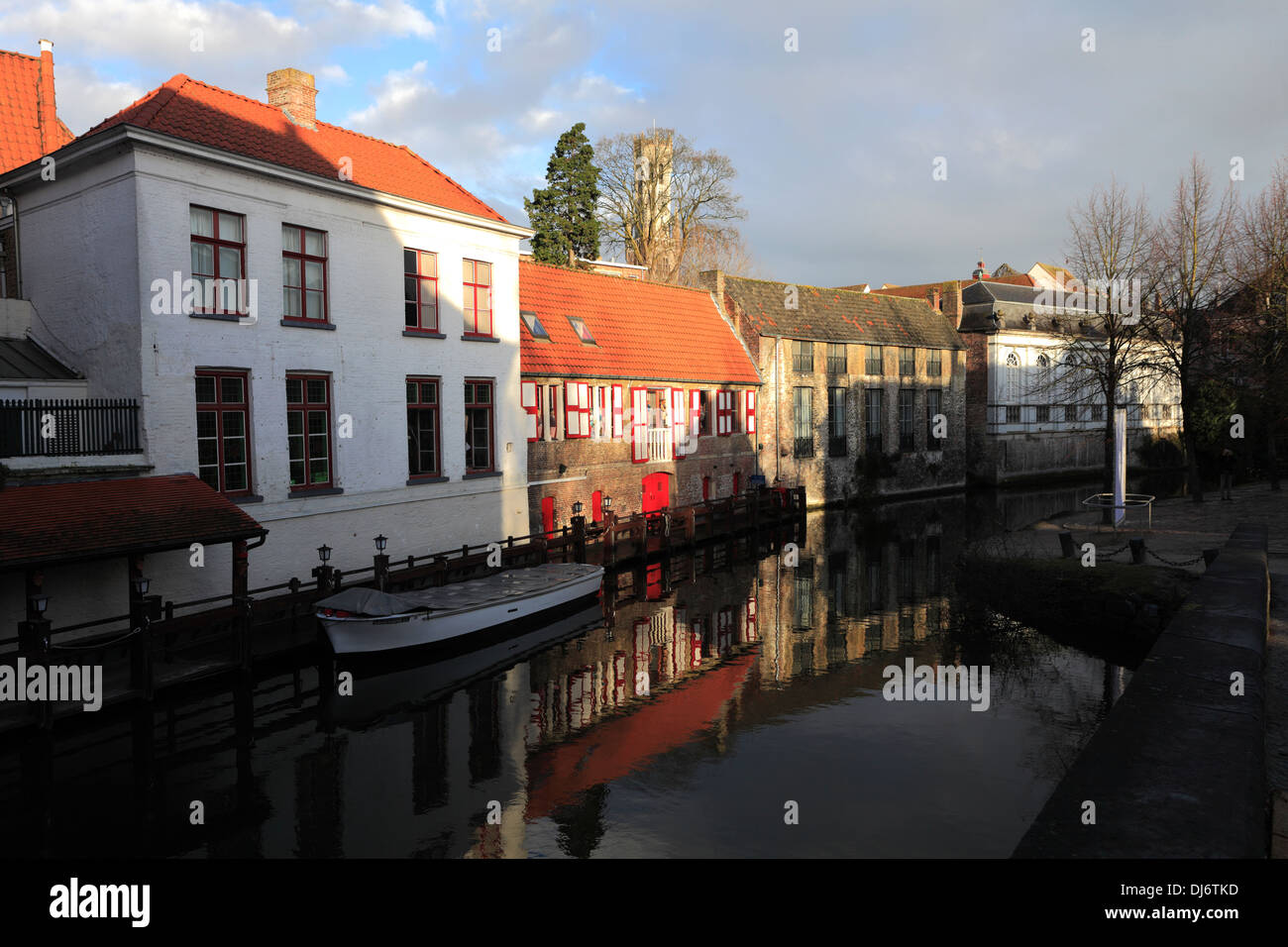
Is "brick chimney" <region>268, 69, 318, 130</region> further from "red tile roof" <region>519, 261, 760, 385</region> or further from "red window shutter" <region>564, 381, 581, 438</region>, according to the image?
"red window shutter" <region>564, 381, 581, 438</region>

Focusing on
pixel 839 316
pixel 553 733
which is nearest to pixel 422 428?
pixel 553 733

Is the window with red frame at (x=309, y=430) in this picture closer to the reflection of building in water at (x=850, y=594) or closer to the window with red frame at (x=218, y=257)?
the window with red frame at (x=218, y=257)

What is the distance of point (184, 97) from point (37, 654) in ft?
32.3

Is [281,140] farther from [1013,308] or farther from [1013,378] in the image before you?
[1013,308]

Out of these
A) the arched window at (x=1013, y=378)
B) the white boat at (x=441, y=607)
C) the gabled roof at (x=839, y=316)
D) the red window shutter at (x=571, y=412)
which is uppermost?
the gabled roof at (x=839, y=316)

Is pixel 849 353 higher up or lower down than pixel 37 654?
higher up

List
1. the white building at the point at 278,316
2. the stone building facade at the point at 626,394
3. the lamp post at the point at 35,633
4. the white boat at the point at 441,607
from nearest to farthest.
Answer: the lamp post at the point at 35,633, the white boat at the point at 441,607, the white building at the point at 278,316, the stone building facade at the point at 626,394

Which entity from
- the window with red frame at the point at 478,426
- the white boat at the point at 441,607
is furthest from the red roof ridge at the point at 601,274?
the white boat at the point at 441,607

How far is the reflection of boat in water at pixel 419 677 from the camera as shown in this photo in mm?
12578

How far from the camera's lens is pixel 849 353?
3759 cm

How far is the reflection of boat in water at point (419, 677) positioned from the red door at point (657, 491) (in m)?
10.2
